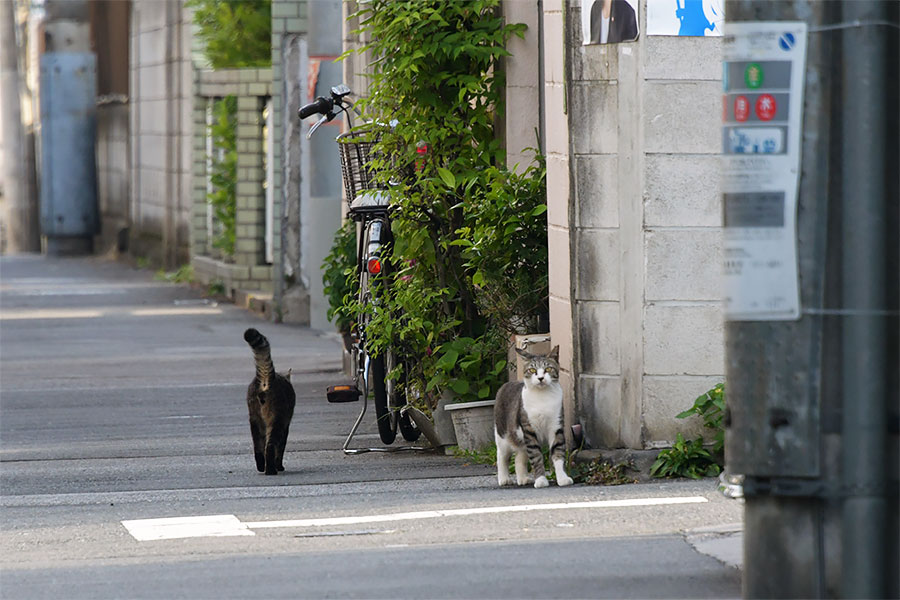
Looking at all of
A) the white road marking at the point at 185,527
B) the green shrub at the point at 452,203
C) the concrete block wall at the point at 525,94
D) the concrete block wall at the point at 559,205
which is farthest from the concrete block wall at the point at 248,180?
the white road marking at the point at 185,527

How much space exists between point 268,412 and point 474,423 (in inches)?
46.3

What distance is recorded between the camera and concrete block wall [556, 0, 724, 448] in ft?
27.5

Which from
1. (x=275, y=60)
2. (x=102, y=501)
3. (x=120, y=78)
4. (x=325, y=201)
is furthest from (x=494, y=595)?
(x=120, y=78)

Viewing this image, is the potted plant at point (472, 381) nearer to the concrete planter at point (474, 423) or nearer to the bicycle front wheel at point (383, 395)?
the concrete planter at point (474, 423)

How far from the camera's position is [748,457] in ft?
16.2

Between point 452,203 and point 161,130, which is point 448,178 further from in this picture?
point 161,130

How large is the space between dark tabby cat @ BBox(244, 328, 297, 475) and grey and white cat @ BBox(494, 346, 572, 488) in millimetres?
1414

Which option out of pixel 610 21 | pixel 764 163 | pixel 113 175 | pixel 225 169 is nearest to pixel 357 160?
pixel 610 21

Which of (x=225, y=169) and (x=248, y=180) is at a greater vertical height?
(x=225, y=169)

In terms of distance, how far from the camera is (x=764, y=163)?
15.6 ft

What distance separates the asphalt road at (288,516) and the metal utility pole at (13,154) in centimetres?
2287

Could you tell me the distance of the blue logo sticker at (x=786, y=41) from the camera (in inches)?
186

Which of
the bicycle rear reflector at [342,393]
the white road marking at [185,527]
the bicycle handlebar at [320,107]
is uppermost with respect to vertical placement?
the bicycle handlebar at [320,107]

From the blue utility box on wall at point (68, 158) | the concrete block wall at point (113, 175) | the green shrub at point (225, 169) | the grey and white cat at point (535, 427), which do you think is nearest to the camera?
the grey and white cat at point (535, 427)
